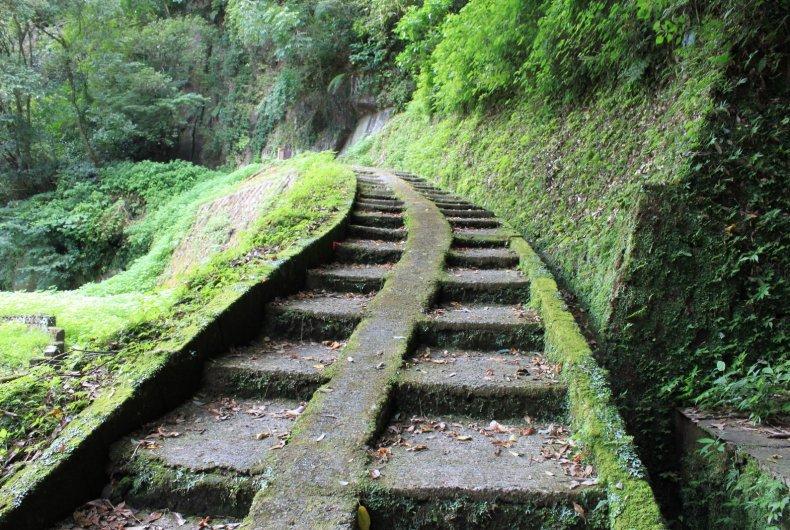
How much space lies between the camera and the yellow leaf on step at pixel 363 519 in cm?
200

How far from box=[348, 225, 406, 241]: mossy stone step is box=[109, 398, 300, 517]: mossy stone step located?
325 cm

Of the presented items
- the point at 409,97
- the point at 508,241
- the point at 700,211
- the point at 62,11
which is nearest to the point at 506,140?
the point at 508,241

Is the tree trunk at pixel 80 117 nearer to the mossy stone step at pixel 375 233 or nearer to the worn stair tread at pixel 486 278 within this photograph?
the mossy stone step at pixel 375 233

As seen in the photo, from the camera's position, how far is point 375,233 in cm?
588

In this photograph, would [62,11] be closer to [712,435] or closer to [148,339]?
[148,339]

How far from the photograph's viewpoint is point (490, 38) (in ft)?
23.7

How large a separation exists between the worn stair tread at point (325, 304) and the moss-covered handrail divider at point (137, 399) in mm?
123

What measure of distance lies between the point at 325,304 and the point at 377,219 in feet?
8.03

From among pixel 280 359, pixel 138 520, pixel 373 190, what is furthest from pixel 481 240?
pixel 138 520

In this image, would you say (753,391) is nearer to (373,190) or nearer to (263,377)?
(263,377)

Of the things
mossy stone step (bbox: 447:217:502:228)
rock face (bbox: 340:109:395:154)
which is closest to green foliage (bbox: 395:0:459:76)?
rock face (bbox: 340:109:395:154)

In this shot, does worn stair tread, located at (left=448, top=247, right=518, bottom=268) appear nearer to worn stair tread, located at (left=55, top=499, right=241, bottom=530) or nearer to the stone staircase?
the stone staircase

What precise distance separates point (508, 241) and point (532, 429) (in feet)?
9.95

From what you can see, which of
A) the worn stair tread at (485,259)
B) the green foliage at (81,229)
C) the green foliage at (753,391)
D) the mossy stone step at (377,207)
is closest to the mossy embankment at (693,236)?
the green foliage at (753,391)
